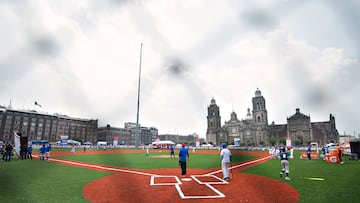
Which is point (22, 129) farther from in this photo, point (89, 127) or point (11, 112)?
point (89, 127)

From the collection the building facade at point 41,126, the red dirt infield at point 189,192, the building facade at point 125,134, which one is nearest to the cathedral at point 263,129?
the building facade at point 125,134

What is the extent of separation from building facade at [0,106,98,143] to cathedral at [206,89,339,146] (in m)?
70.2

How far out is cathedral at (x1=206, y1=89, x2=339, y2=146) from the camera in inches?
3602

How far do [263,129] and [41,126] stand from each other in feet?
353

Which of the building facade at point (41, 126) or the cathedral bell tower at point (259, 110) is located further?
the cathedral bell tower at point (259, 110)

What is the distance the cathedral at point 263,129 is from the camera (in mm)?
91500

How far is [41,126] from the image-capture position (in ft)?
305

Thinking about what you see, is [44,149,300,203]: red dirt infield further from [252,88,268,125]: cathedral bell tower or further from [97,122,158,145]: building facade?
[252,88,268,125]: cathedral bell tower

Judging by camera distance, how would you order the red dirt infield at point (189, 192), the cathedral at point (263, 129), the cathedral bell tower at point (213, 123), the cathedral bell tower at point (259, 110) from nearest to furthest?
the red dirt infield at point (189, 192) → the cathedral at point (263, 129) → the cathedral bell tower at point (259, 110) → the cathedral bell tower at point (213, 123)

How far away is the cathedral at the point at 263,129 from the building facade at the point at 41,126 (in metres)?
70.2

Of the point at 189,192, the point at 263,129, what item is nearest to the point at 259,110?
the point at 263,129

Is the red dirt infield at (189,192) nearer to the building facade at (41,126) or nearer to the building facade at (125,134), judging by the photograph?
the building facade at (41,126)

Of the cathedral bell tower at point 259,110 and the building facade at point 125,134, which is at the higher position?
the cathedral bell tower at point 259,110

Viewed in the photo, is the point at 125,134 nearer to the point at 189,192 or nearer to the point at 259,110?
the point at 259,110
